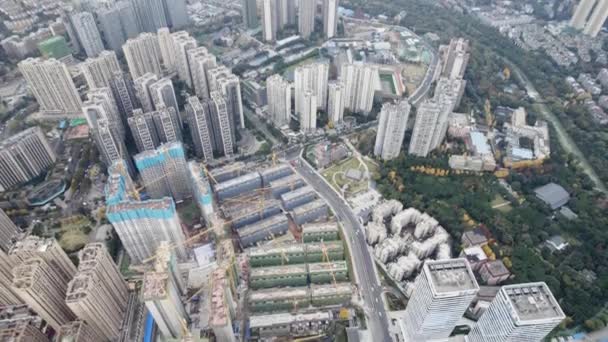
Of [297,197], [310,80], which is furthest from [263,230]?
[310,80]

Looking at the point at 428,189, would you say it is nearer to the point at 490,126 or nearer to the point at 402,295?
the point at 402,295

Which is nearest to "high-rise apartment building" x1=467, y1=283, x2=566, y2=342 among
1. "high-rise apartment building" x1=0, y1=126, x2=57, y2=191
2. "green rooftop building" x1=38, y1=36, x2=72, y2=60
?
"high-rise apartment building" x1=0, y1=126, x2=57, y2=191

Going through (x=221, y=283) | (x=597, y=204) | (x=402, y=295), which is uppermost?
(x=221, y=283)

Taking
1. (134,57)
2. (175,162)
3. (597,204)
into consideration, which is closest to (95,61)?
(134,57)

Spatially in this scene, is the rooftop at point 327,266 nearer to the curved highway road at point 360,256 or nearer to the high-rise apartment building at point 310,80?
the curved highway road at point 360,256

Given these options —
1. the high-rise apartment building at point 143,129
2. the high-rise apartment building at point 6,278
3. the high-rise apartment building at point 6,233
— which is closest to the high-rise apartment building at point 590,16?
the high-rise apartment building at point 143,129

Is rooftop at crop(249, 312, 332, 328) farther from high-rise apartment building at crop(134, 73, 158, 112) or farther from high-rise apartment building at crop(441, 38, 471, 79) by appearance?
high-rise apartment building at crop(441, 38, 471, 79)

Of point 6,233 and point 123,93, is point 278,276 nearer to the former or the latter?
point 6,233
